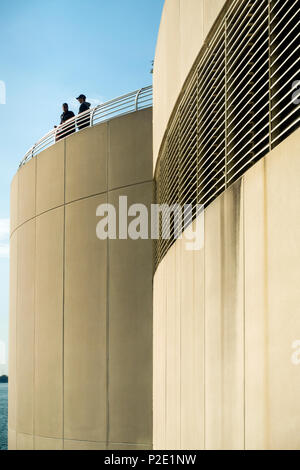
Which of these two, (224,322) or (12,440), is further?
(12,440)

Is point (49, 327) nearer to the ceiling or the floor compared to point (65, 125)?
nearer to the floor

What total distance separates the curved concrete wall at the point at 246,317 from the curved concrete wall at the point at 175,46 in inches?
86.9

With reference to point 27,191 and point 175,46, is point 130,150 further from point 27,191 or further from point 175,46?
point 175,46

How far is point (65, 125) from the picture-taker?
57.6 ft

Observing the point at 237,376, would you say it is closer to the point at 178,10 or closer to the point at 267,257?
the point at 267,257

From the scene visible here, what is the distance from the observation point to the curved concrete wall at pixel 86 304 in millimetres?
13914

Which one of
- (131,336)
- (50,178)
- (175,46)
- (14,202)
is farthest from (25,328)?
(175,46)

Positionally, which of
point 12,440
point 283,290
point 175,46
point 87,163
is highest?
point 175,46

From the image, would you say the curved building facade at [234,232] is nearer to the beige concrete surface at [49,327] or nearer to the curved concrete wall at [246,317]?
the curved concrete wall at [246,317]

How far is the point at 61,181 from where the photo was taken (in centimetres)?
1625

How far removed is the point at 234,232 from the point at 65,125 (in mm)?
12675

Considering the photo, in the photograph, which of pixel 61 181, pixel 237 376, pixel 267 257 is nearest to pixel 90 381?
pixel 61 181

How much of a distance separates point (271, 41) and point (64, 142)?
11.8m

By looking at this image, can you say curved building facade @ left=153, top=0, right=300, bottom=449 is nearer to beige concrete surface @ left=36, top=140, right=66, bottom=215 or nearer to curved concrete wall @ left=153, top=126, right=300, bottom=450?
curved concrete wall @ left=153, top=126, right=300, bottom=450
